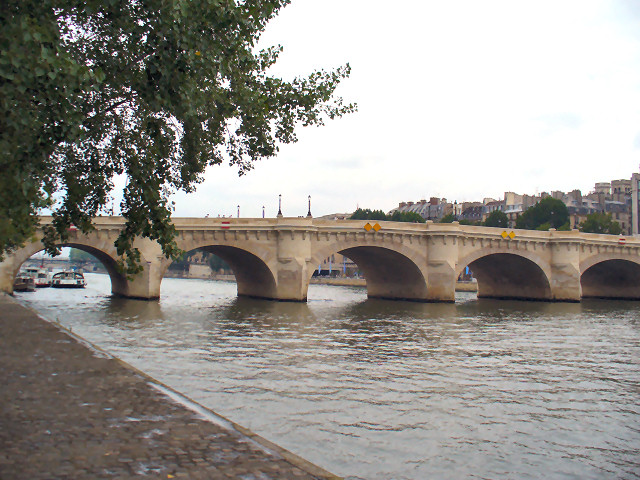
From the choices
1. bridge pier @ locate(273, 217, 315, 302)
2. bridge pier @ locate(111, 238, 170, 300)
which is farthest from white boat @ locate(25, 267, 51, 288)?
bridge pier @ locate(273, 217, 315, 302)

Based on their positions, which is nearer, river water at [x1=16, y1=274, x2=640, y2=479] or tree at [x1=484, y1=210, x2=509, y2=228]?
river water at [x1=16, y1=274, x2=640, y2=479]

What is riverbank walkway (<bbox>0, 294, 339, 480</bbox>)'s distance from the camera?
7535mm

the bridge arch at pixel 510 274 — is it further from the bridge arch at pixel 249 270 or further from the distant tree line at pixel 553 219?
the distant tree line at pixel 553 219

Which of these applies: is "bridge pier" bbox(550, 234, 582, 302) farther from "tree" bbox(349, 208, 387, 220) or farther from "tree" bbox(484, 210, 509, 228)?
"tree" bbox(349, 208, 387, 220)

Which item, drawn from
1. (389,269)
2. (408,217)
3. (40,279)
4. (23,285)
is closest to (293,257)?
(389,269)

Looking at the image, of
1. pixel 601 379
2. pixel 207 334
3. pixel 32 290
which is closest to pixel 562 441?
pixel 601 379

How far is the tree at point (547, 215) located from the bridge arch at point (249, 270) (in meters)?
67.4

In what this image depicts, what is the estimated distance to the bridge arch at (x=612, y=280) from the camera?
70.7 m

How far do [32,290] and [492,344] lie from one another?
164ft

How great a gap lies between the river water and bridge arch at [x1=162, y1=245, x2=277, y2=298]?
571 inches

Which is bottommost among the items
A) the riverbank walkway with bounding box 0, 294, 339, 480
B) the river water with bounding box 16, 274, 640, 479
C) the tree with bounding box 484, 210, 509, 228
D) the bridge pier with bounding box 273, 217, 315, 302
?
the river water with bounding box 16, 274, 640, 479

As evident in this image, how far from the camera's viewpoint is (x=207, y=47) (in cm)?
1144

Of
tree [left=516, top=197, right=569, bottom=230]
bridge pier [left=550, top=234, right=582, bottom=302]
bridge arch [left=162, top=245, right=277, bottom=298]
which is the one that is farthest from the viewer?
tree [left=516, top=197, right=569, bottom=230]

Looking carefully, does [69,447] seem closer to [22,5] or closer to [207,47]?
[22,5]
